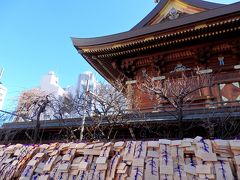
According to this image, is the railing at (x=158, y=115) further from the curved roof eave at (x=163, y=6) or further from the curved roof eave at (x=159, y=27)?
the curved roof eave at (x=163, y=6)

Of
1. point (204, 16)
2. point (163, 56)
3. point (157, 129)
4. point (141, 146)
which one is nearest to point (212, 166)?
point (141, 146)

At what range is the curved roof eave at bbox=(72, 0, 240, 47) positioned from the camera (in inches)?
284

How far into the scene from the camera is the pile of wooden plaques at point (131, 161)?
8.18 ft

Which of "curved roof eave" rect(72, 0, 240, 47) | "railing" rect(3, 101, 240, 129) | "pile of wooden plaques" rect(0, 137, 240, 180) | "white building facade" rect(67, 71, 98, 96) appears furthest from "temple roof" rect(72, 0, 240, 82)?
"pile of wooden plaques" rect(0, 137, 240, 180)

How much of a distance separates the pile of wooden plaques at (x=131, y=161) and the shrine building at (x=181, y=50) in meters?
4.44

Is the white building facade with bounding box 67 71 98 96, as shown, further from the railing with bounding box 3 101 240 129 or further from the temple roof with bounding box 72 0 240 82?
the railing with bounding box 3 101 240 129

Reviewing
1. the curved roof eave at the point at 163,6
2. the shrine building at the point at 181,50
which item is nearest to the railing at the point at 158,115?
the shrine building at the point at 181,50

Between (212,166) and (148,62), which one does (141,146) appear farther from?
(148,62)

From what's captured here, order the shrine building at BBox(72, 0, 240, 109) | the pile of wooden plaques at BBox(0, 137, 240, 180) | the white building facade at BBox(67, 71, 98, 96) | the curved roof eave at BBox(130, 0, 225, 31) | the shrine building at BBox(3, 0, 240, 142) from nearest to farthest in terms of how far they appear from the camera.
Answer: the pile of wooden plaques at BBox(0, 137, 240, 180), the shrine building at BBox(3, 0, 240, 142), the shrine building at BBox(72, 0, 240, 109), the white building facade at BBox(67, 71, 98, 96), the curved roof eave at BBox(130, 0, 225, 31)

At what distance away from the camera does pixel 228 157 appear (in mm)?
2516

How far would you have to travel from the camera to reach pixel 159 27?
8.10 m

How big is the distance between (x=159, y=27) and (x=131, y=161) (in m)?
6.49

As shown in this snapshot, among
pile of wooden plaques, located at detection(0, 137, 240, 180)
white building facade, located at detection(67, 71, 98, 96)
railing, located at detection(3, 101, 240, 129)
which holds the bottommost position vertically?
pile of wooden plaques, located at detection(0, 137, 240, 180)

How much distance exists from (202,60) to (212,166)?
6.89 m
